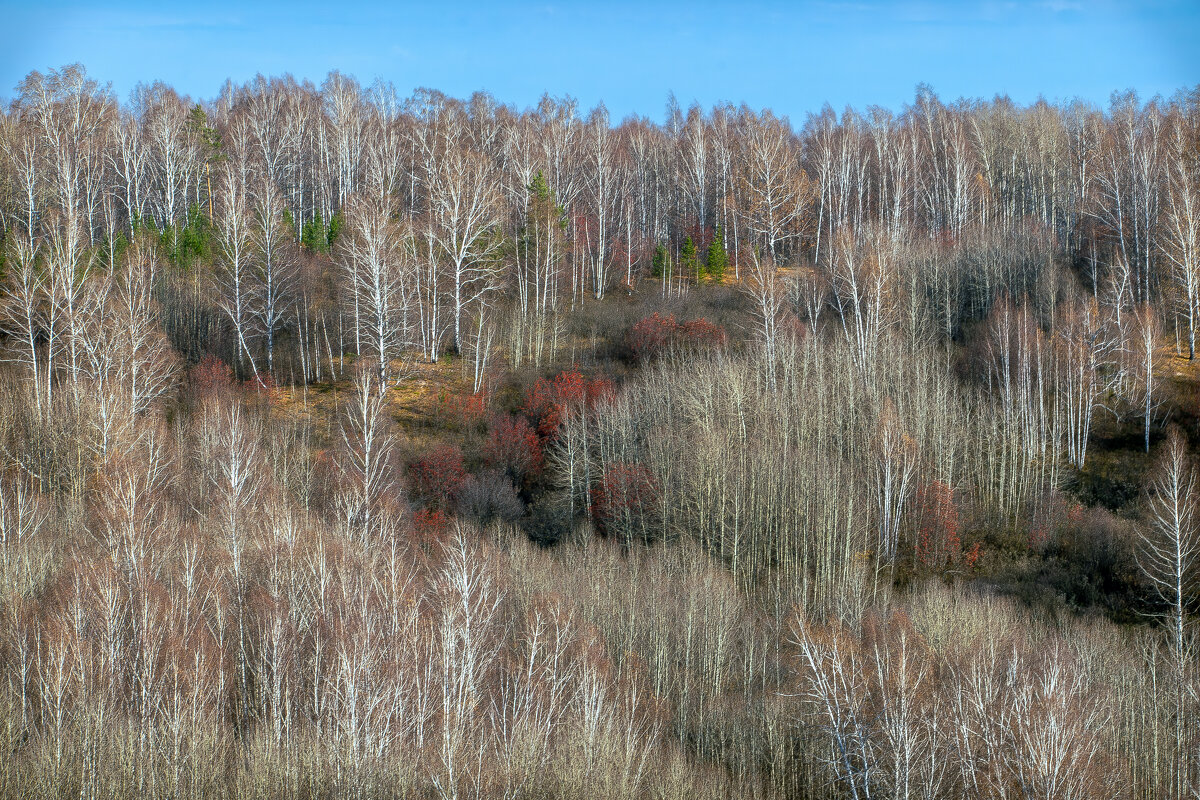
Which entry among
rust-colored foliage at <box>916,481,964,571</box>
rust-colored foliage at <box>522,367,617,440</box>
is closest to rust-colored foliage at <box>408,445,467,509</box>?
rust-colored foliage at <box>522,367,617,440</box>

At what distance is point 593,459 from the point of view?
43156mm

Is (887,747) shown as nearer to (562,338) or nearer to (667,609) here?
(667,609)

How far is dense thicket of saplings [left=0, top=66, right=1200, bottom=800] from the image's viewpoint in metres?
21.1

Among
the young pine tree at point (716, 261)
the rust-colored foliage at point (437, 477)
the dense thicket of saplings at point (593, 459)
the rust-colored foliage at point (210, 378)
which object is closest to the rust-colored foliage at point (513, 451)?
the dense thicket of saplings at point (593, 459)

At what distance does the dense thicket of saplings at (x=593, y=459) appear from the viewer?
69.2ft

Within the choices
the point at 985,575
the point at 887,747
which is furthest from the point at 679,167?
the point at 887,747

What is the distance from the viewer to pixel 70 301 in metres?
39.9

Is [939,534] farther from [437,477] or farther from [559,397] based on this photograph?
[437,477]

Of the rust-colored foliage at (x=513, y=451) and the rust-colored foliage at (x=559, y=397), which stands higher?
the rust-colored foliage at (x=559, y=397)

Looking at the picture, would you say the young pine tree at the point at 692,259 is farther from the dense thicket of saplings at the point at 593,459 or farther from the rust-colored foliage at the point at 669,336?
the rust-colored foliage at the point at 669,336

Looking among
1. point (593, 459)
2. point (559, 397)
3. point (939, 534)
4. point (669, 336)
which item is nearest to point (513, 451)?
point (593, 459)

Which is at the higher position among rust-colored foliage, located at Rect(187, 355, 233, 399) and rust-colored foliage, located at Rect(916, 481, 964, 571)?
rust-colored foliage, located at Rect(187, 355, 233, 399)

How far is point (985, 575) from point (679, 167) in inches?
1792

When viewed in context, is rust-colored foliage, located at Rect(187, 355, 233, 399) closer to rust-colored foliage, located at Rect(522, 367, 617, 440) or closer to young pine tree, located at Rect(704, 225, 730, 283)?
rust-colored foliage, located at Rect(522, 367, 617, 440)
